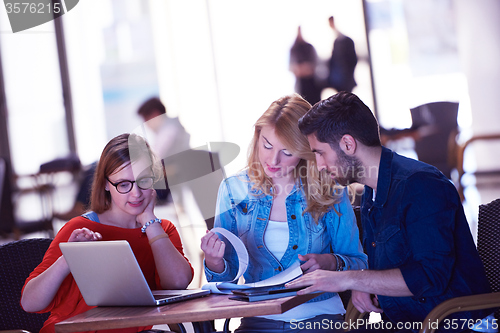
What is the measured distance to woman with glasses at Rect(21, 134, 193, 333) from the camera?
5.47 feet

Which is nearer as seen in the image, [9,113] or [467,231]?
[467,231]

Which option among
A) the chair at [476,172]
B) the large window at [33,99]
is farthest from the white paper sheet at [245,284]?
the large window at [33,99]

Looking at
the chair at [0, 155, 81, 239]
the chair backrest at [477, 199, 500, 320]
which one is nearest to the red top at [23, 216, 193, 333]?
the chair backrest at [477, 199, 500, 320]

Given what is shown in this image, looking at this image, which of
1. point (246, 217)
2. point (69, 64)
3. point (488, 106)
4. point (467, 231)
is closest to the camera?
point (467, 231)

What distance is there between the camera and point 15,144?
17.9ft

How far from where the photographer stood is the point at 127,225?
1860 millimetres

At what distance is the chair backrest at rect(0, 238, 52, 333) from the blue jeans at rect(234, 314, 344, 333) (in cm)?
79

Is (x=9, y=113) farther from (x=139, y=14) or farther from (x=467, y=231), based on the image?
(x=467, y=231)

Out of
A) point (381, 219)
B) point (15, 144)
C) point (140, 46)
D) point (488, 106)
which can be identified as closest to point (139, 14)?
point (140, 46)

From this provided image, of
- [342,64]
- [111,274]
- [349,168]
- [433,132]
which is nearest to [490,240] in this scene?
[349,168]

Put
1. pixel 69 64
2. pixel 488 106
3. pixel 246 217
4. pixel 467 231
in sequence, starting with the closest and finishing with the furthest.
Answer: pixel 467 231 < pixel 246 217 < pixel 488 106 < pixel 69 64

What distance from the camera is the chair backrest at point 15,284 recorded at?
1.87 meters

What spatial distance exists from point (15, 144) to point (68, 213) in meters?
0.94

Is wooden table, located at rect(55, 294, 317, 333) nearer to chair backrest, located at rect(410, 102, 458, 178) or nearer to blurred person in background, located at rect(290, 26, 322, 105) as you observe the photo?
chair backrest, located at rect(410, 102, 458, 178)
